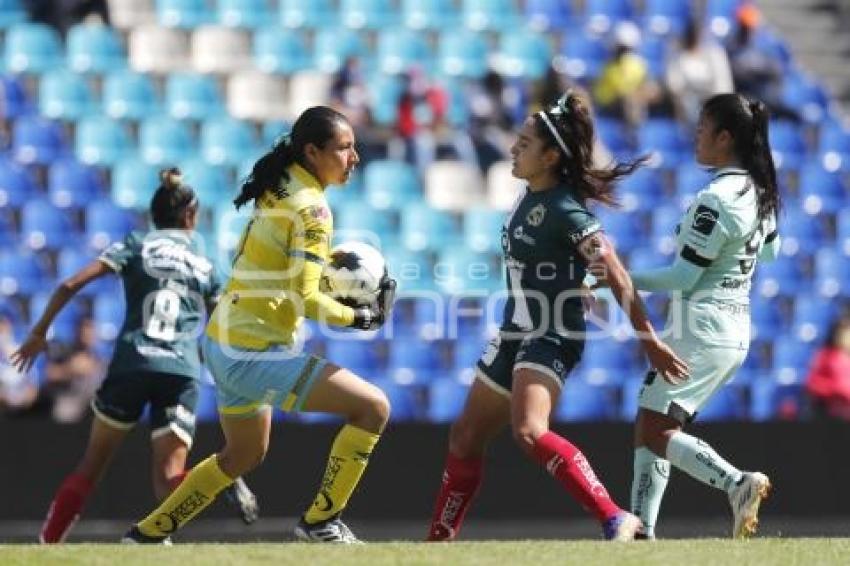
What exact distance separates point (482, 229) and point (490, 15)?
2.42 metres

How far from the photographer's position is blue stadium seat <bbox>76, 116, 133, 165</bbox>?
15.0 meters

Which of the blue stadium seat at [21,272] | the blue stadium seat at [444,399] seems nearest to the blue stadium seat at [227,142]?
the blue stadium seat at [21,272]

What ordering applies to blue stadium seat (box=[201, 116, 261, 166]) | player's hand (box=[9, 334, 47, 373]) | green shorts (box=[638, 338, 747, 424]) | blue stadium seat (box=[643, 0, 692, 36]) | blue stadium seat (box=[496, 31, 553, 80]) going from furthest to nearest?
blue stadium seat (box=[643, 0, 692, 36])
blue stadium seat (box=[496, 31, 553, 80])
blue stadium seat (box=[201, 116, 261, 166])
player's hand (box=[9, 334, 47, 373])
green shorts (box=[638, 338, 747, 424])

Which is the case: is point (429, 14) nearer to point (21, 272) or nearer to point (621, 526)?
point (21, 272)

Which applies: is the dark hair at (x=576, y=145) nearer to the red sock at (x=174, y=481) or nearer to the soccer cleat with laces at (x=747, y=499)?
the soccer cleat with laces at (x=747, y=499)

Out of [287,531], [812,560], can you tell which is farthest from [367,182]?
[812,560]

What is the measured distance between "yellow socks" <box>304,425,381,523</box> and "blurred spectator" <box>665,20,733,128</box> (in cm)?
952

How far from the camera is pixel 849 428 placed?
43.9 ft

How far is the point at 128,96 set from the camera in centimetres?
1538

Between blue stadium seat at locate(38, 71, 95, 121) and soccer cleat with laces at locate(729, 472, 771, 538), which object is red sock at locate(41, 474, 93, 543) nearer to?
soccer cleat with laces at locate(729, 472, 771, 538)

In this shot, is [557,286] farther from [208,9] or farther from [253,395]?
[208,9]

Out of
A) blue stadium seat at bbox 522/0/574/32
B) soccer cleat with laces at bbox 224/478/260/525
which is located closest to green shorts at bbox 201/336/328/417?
soccer cleat with laces at bbox 224/478/260/525

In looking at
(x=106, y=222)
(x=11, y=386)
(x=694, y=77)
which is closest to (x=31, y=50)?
(x=106, y=222)

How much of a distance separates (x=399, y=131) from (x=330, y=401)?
8.40 m
